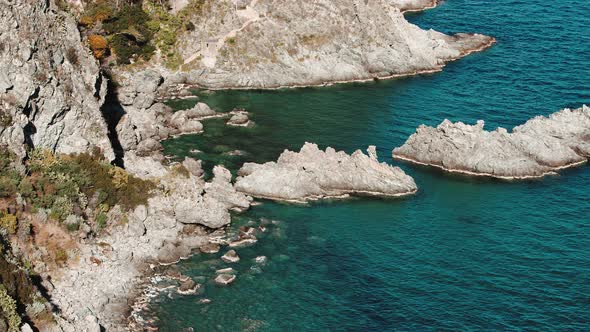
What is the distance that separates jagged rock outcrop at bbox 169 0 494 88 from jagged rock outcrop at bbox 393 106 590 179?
111ft

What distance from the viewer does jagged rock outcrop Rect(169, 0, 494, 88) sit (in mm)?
146500

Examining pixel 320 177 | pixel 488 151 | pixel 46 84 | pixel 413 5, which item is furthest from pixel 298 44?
pixel 46 84

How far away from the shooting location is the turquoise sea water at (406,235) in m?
83.6

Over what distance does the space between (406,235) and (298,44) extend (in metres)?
60.5

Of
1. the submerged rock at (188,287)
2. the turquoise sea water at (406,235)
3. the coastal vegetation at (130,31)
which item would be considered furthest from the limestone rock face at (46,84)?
the coastal vegetation at (130,31)

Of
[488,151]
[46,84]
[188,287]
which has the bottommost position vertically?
[188,287]

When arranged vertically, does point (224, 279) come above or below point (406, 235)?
below

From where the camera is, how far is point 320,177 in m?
109

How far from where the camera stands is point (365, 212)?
105m

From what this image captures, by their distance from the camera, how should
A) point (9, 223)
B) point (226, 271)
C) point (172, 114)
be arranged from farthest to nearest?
1. point (172, 114)
2. point (226, 271)
3. point (9, 223)

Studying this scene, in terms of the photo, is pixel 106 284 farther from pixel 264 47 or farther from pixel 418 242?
pixel 264 47

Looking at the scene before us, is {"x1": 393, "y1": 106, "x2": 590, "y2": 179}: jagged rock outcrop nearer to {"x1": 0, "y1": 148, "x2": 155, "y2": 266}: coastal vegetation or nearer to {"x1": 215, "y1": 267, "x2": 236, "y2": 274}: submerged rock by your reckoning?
{"x1": 215, "y1": 267, "x2": 236, "y2": 274}: submerged rock

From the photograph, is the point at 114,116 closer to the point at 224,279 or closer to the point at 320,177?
the point at 320,177

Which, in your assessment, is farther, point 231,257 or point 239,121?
point 239,121
